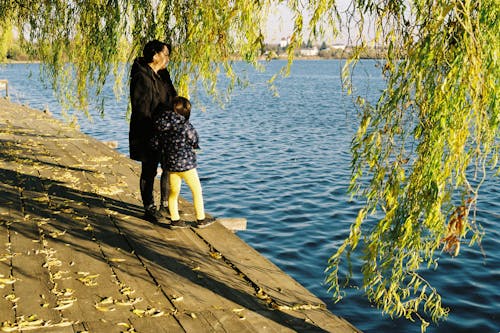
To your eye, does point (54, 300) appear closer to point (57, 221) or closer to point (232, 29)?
point (57, 221)

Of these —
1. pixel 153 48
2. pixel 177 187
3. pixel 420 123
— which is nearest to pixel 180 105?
pixel 153 48

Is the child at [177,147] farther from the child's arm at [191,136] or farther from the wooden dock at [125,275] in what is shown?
the wooden dock at [125,275]

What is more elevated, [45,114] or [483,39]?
[483,39]

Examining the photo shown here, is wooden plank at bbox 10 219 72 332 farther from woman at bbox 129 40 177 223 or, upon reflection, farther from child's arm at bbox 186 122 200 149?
child's arm at bbox 186 122 200 149

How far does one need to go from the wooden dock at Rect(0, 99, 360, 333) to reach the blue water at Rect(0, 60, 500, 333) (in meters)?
1.38

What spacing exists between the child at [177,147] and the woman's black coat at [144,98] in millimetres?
150

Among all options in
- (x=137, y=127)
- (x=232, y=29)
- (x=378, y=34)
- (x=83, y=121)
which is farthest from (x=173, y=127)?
(x=83, y=121)

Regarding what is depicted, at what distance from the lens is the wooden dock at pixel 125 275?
3.83 meters

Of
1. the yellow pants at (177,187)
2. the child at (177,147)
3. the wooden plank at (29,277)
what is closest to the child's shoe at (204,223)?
the child at (177,147)

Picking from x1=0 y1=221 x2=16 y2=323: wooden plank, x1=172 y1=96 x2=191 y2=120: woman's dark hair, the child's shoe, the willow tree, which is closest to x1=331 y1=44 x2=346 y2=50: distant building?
the willow tree

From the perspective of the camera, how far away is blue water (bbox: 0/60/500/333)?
7.45 meters

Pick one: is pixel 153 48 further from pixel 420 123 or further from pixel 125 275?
pixel 420 123

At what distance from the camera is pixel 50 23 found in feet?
24.9

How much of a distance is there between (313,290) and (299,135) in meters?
15.2
